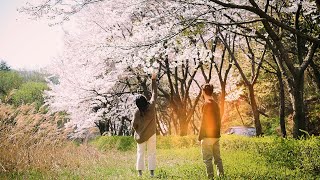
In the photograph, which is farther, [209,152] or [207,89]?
[207,89]

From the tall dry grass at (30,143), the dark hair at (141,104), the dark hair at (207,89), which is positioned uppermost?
the dark hair at (207,89)

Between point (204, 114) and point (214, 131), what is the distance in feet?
1.24

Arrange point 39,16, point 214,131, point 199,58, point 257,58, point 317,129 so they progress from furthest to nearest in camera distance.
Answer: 1. point 317,129
2. point 257,58
3. point 199,58
4. point 39,16
5. point 214,131

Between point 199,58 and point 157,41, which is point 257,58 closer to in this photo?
point 199,58

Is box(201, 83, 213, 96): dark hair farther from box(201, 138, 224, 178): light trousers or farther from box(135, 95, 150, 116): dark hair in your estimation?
box(135, 95, 150, 116): dark hair

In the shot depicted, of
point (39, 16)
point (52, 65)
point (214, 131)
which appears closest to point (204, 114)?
point (214, 131)

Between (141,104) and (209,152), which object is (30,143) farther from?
(209,152)

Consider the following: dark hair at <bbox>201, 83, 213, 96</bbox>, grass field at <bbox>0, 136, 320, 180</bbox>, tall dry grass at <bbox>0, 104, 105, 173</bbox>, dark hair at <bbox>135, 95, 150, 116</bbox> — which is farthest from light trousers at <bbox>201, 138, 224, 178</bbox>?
tall dry grass at <bbox>0, 104, 105, 173</bbox>

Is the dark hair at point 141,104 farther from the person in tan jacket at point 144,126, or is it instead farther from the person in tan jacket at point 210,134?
the person in tan jacket at point 210,134

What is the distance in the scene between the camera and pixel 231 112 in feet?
131

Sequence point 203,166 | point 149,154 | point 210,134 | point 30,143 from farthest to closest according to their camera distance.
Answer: point 203,166
point 30,143
point 149,154
point 210,134

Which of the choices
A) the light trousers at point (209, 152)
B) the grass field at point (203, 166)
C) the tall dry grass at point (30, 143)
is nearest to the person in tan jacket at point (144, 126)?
the grass field at point (203, 166)

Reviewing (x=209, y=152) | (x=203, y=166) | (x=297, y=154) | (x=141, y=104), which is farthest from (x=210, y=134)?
(x=297, y=154)

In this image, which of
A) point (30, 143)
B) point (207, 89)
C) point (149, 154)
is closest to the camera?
point (207, 89)
